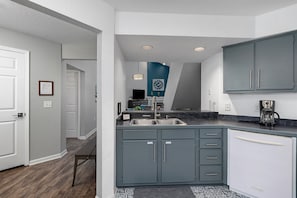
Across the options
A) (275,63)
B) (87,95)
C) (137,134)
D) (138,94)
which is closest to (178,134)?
(137,134)

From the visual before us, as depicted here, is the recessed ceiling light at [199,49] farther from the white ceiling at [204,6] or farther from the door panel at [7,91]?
the door panel at [7,91]

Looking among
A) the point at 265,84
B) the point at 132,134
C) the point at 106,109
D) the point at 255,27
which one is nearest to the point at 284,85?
the point at 265,84

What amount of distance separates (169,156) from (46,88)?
267 centimetres

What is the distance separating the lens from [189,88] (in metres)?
4.52

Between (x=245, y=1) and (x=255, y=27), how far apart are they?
0.51 metres

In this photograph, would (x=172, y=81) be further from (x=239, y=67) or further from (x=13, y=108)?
(x=13, y=108)

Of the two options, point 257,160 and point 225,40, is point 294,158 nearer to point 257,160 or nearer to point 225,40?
point 257,160

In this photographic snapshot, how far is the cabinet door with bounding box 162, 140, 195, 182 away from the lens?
88.7 inches

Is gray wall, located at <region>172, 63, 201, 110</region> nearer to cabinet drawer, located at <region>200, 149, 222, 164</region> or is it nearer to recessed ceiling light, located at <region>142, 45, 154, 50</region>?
recessed ceiling light, located at <region>142, 45, 154, 50</region>

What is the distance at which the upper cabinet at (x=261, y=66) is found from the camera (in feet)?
6.82

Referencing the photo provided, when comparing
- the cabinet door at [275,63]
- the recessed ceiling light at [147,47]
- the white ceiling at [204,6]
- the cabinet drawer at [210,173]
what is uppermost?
the white ceiling at [204,6]

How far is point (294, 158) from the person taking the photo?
1.75m

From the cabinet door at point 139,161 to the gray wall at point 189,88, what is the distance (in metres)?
2.49

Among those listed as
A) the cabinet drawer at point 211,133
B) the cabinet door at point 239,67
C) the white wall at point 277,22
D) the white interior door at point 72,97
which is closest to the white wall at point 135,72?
the white interior door at point 72,97
